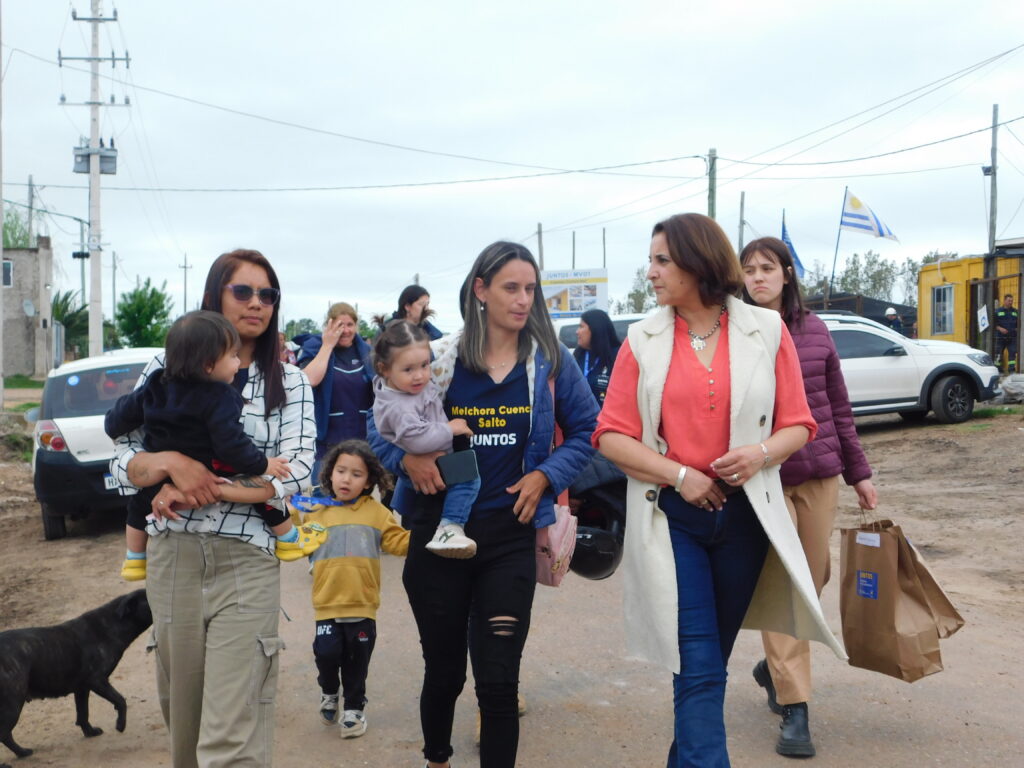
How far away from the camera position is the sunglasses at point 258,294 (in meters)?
3.17

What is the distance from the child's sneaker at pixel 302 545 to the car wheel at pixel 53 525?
7.09 meters

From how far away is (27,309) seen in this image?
46906 millimetres

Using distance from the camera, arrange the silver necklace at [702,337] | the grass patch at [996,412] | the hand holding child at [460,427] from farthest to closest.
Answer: the grass patch at [996,412] < the hand holding child at [460,427] < the silver necklace at [702,337]

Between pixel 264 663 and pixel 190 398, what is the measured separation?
2.78 feet

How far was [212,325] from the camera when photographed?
9.38 ft

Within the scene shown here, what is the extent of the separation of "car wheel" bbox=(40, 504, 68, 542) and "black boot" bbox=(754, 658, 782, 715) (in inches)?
284

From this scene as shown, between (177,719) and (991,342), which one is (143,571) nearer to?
(177,719)

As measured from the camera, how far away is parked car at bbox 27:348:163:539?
9.13m

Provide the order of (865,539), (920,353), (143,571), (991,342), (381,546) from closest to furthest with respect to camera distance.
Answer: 1. (143,571)
2. (865,539)
3. (381,546)
4. (920,353)
5. (991,342)

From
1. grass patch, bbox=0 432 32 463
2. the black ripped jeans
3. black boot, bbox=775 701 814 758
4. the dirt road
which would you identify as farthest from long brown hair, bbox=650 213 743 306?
grass patch, bbox=0 432 32 463

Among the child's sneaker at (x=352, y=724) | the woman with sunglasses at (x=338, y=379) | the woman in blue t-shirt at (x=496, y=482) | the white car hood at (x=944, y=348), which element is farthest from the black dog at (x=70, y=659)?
the white car hood at (x=944, y=348)

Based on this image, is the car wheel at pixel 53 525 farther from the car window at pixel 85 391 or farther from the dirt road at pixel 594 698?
the dirt road at pixel 594 698

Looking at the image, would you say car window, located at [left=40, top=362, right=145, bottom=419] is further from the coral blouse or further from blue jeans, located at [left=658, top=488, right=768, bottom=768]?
blue jeans, located at [left=658, top=488, right=768, bottom=768]

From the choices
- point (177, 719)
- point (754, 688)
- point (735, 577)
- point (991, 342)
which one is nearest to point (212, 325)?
point (177, 719)
